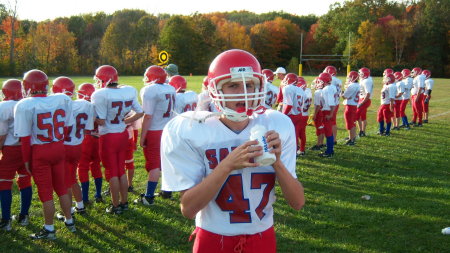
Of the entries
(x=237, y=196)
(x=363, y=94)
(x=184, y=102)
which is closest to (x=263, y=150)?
(x=237, y=196)

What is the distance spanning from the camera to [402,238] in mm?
4973

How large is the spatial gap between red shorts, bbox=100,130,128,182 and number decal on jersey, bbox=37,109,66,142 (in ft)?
2.70

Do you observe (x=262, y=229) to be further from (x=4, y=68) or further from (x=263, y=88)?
(x=4, y=68)

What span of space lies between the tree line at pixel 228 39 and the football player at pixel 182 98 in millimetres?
44476

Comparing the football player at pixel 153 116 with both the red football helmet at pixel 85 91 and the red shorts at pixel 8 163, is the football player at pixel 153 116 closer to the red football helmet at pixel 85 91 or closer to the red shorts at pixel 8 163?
the red football helmet at pixel 85 91

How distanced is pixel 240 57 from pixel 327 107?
751 cm

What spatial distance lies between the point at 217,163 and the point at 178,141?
0.24m

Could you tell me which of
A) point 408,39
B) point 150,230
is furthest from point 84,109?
point 408,39

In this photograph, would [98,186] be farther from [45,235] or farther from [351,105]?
[351,105]

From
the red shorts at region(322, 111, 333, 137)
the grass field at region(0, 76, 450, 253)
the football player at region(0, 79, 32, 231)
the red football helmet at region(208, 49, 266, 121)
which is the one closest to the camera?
the red football helmet at region(208, 49, 266, 121)

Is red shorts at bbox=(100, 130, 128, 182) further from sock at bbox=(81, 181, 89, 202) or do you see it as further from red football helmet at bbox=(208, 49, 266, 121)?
red football helmet at bbox=(208, 49, 266, 121)

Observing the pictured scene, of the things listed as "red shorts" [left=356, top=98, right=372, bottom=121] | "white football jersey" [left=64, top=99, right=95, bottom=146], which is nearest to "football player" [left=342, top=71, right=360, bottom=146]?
"red shorts" [left=356, top=98, right=372, bottom=121]

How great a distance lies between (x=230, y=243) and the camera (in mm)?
2283

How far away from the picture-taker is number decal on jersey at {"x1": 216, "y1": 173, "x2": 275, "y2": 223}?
87.8 inches
